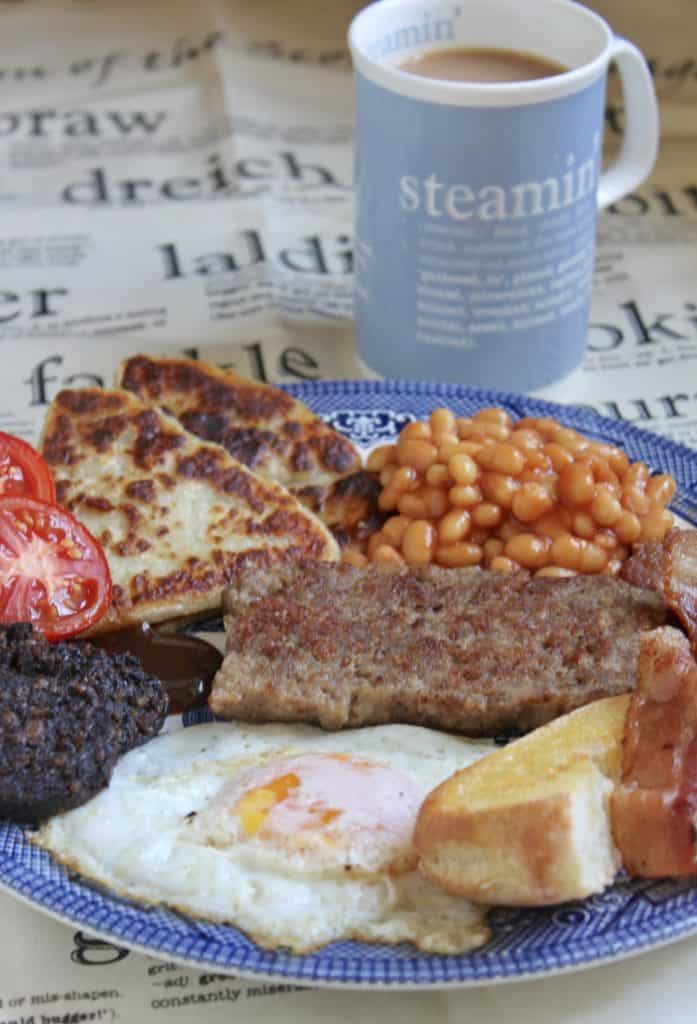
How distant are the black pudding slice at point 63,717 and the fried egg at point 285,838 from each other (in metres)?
0.05

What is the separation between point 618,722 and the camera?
199 cm

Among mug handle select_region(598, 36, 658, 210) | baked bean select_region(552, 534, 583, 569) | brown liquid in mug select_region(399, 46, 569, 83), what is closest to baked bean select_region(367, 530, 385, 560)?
Result: baked bean select_region(552, 534, 583, 569)

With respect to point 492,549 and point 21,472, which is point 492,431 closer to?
point 492,549

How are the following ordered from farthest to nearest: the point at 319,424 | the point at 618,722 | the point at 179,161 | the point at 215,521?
the point at 179,161 < the point at 319,424 < the point at 215,521 < the point at 618,722

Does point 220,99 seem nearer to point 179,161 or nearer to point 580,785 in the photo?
point 179,161

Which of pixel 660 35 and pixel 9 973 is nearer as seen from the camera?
pixel 9 973

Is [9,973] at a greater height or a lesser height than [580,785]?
lesser

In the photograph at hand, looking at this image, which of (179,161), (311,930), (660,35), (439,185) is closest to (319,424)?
(439,185)

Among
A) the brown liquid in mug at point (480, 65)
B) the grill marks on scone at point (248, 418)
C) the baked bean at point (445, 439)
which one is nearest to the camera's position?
the baked bean at point (445, 439)

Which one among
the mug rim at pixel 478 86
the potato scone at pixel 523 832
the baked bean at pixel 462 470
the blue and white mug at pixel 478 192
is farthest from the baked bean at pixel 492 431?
the potato scone at pixel 523 832

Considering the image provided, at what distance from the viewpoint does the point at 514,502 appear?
2588mm

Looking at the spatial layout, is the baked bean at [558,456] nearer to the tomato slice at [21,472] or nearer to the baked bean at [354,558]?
the baked bean at [354,558]

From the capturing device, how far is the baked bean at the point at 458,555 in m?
2.57

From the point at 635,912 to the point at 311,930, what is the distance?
41cm
